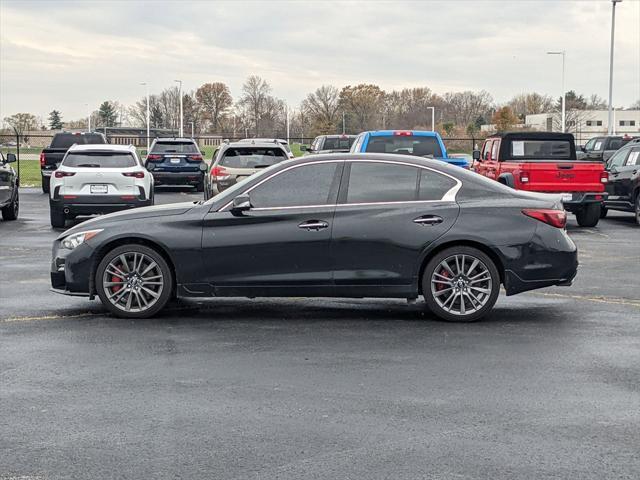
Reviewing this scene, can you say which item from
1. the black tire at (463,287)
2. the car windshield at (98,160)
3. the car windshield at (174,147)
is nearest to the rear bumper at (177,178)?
the car windshield at (174,147)

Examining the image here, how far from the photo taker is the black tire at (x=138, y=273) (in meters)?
9.64

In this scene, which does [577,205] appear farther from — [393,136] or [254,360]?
[254,360]

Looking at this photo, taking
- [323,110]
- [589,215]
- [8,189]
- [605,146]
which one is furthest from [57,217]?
[323,110]

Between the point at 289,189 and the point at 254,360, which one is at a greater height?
the point at 289,189

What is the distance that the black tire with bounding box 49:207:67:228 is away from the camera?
2003cm

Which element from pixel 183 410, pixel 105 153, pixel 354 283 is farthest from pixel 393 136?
pixel 183 410

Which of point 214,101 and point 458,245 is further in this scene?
point 214,101

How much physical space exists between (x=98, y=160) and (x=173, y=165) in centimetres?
1289

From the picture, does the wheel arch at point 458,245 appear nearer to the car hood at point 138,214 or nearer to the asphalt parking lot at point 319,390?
the asphalt parking lot at point 319,390

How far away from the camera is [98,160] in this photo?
20078 millimetres

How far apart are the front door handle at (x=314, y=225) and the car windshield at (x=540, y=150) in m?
13.2

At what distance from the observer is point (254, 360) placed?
7789mm

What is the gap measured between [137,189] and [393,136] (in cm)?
516

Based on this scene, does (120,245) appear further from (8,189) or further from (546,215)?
(8,189)
